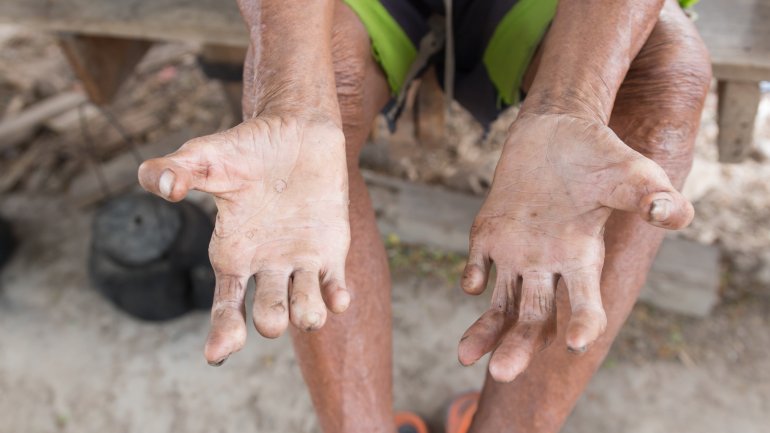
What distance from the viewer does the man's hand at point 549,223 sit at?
39.5 inches

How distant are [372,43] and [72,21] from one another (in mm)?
1447

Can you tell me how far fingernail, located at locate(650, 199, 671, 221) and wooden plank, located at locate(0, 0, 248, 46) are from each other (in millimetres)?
1566

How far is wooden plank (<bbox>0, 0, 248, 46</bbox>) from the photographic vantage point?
2172mm

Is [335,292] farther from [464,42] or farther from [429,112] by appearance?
[429,112]

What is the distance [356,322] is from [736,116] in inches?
55.1

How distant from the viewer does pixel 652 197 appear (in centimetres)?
97

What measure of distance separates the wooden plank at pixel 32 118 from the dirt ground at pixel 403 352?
776 mm

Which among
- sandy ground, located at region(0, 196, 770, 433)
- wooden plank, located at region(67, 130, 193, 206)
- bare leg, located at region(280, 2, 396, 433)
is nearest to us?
bare leg, located at region(280, 2, 396, 433)

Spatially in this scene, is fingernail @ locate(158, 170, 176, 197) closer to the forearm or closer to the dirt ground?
the forearm

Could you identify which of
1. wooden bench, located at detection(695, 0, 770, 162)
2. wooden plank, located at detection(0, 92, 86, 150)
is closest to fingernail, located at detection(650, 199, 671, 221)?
wooden bench, located at detection(695, 0, 770, 162)

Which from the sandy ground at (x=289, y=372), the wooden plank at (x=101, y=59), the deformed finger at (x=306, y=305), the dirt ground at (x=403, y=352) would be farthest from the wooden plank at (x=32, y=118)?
the deformed finger at (x=306, y=305)

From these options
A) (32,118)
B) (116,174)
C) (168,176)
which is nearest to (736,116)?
(168,176)

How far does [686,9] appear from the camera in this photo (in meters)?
1.64

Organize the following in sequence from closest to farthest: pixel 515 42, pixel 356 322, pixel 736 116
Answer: pixel 356 322 < pixel 515 42 < pixel 736 116
